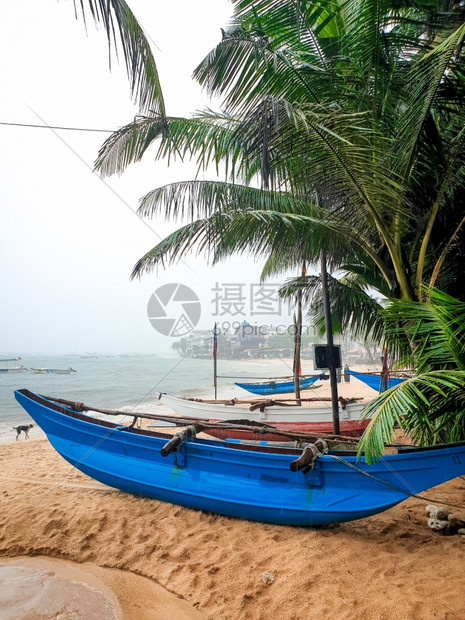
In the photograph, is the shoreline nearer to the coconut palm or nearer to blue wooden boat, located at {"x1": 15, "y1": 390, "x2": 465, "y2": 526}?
blue wooden boat, located at {"x1": 15, "y1": 390, "x2": 465, "y2": 526}

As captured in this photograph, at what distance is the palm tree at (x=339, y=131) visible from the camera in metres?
2.70

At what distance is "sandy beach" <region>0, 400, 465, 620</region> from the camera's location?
2268 mm

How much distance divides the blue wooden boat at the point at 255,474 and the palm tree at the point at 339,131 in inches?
61.8

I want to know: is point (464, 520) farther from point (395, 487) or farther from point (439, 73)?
point (439, 73)

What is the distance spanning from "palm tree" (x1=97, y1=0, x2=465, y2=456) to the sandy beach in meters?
2.15

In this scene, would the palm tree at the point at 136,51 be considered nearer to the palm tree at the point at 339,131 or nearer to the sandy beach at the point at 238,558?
the palm tree at the point at 339,131

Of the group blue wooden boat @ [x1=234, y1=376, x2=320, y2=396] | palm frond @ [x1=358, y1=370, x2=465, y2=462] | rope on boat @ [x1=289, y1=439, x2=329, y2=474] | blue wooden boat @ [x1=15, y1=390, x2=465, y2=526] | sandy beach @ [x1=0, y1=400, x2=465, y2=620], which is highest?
palm frond @ [x1=358, y1=370, x2=465, y2=462]

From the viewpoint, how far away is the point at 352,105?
3.35 meters

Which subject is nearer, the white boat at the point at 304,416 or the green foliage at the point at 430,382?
the green foliage at the point at 430,382

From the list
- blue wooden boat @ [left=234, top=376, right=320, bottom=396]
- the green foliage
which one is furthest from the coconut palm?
blue wooden boat @ [left=234, top=376, right=320, bottom=396]

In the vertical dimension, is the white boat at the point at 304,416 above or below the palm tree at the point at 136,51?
below

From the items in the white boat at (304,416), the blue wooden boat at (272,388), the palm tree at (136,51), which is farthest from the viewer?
the blue wooden boat at (272,388)

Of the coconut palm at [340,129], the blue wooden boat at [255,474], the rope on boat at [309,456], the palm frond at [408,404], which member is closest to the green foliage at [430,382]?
the palm frond at [408,404]

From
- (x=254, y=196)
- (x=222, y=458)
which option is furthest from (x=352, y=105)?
(x=222, y=458)
